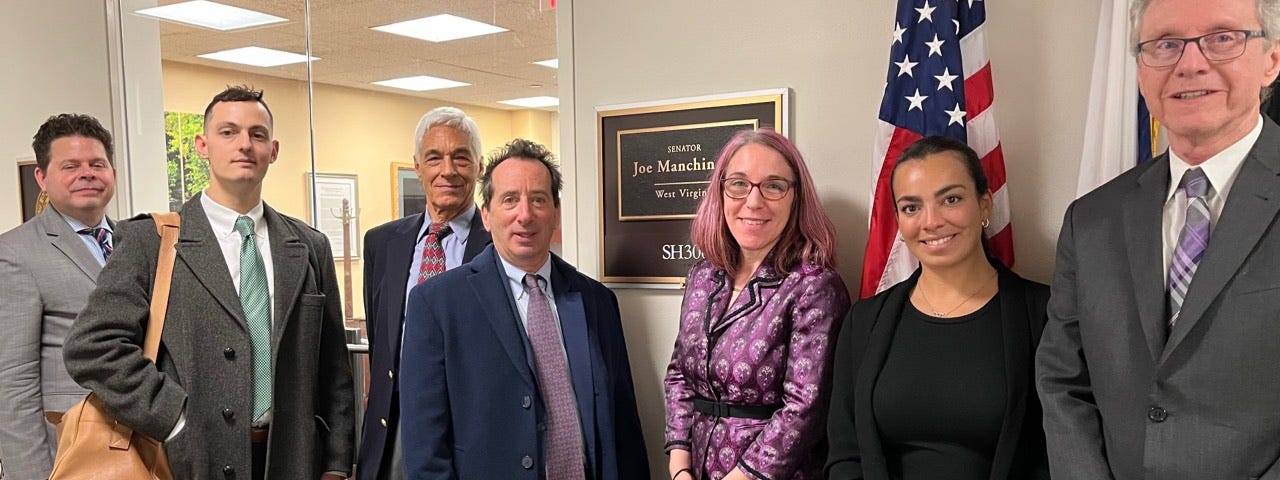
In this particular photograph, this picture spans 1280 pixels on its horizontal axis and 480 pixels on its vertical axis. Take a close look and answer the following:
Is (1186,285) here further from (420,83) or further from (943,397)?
(420,83)

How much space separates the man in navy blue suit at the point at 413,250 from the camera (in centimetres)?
275

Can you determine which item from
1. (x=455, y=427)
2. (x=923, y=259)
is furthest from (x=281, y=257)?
(x=923, y=259)

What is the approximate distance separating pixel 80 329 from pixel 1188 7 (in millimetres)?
2593

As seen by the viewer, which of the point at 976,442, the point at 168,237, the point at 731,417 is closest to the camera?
the point at 976,442

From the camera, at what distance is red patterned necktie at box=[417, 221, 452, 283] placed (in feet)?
9.20

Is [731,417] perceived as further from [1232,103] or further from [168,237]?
[168,237]

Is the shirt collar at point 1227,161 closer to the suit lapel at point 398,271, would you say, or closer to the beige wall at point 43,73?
the suit lapel at point 398,271

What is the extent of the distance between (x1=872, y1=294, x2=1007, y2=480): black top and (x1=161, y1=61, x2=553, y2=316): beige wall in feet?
10.3

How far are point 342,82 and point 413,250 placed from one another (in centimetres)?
261

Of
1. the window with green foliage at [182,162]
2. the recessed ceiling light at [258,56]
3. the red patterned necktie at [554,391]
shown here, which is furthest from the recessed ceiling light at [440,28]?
the red patterned necktie at [554,391]

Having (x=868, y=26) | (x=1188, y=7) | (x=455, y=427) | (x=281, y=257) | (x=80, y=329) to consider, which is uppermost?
(x=868, y=26)

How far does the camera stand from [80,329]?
2314mm

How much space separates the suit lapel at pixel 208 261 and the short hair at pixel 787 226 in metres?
1.29

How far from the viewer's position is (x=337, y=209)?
517cm
